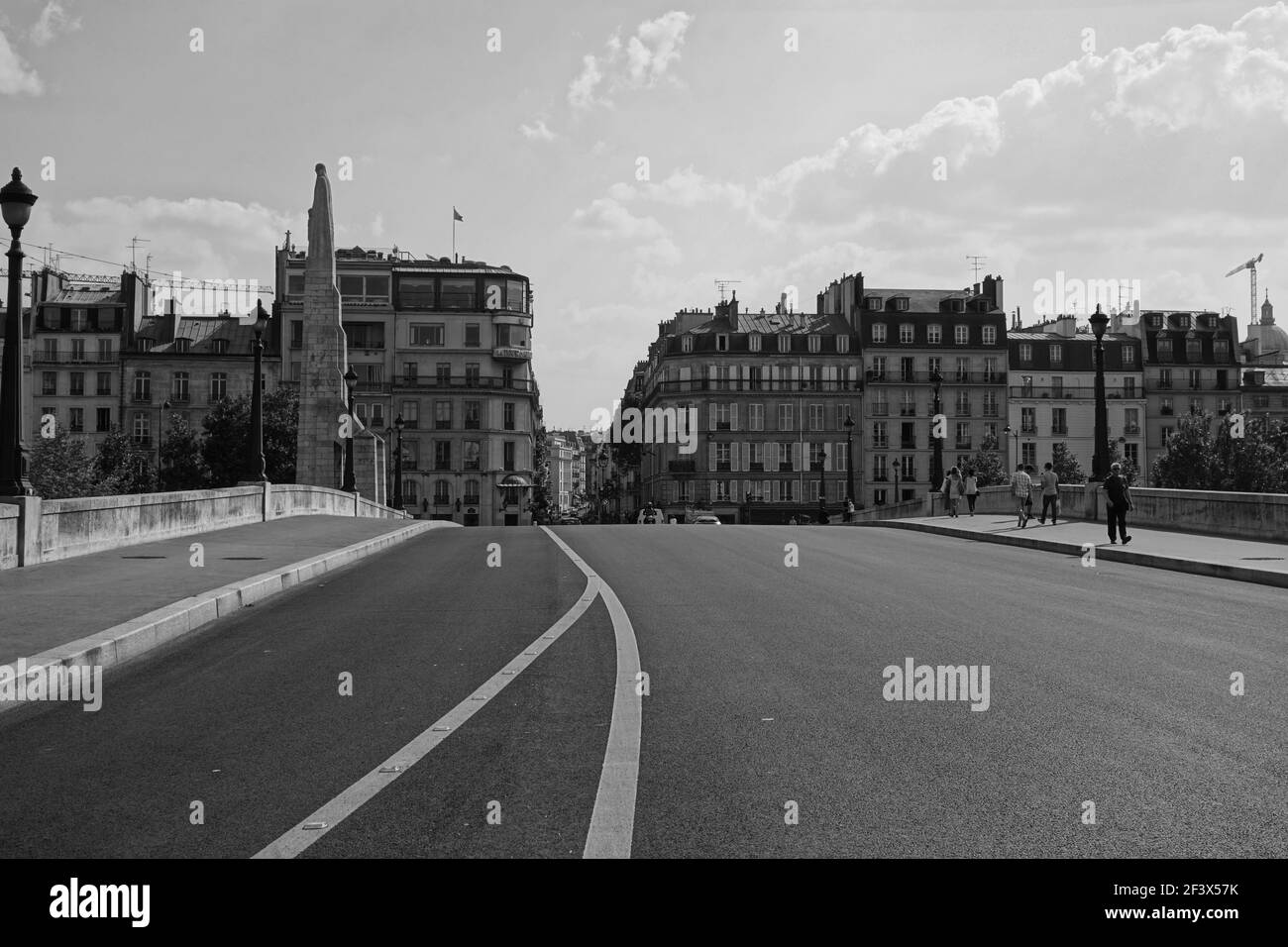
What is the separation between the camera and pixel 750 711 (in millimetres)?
6992

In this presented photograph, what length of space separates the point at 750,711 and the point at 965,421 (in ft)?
314

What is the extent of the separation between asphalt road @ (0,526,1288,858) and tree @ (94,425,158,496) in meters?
72.8

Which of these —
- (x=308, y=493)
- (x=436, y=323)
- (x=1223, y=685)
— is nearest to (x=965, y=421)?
(x=436, y=323)

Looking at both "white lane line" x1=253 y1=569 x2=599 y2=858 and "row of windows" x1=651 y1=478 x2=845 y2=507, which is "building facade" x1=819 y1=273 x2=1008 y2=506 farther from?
"white lane line" x1=253 y1=569 x2=599 y2=858

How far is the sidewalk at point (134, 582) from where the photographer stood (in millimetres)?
9938

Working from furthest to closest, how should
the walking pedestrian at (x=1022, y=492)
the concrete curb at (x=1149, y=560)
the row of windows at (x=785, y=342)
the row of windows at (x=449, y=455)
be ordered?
the row of windows at (x=785, y=342), the row of windows at (x=449, y=455), the walking pedestrian at (x=1022, y=492), the concrete curb at (x=1149, y=560)

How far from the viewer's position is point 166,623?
10.5 meters

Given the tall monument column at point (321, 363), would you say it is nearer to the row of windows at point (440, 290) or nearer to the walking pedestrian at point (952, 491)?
the walking pedestrian at point (952, 491)

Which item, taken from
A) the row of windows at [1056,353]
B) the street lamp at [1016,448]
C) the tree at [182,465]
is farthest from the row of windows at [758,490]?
the tree at [182,465]

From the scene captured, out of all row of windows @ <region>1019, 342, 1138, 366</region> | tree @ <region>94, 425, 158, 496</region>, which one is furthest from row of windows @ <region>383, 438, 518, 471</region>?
row of windows @ <region>1019, 342, 1138, 366</region>

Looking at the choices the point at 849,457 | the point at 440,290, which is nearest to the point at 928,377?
the point at 849,457

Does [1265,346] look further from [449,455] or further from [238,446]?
[238,446]

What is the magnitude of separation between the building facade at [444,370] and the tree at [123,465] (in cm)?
1327

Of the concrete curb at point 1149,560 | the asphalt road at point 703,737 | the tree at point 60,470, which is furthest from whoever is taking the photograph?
the tree at point 60,470
